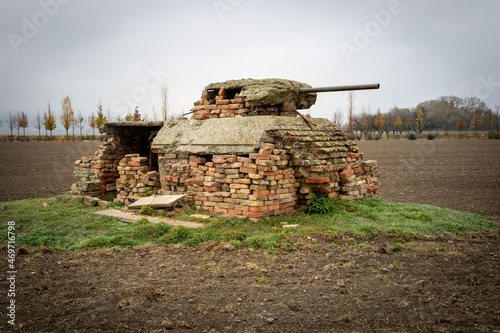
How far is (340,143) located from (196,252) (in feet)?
15.1

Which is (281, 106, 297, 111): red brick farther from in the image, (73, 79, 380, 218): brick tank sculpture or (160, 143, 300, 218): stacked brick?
(160, 143, 300, 218): stacked brick

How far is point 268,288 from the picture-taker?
4320 mm

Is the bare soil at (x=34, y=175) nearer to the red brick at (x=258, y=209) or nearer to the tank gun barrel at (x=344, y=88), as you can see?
the red brick at (x=258, y=209)

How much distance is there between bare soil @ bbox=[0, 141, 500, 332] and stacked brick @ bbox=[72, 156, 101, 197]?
15.3 feet

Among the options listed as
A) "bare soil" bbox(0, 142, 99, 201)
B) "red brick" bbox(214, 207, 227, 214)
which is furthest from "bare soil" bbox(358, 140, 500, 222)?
"bare soil" bbox(0, 142, 99, 201)

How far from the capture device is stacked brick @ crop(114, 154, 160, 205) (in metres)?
8.99

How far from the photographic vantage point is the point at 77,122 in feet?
180

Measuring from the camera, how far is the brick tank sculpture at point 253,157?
7.12 m

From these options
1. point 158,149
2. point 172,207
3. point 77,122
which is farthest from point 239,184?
point 77,122

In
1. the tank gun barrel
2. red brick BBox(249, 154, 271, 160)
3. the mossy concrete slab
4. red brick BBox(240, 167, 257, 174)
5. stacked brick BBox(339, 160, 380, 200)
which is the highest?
the tank gun barrel

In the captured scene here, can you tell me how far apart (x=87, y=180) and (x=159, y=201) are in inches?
146

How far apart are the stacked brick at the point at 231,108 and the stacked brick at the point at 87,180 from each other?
3.86 metres

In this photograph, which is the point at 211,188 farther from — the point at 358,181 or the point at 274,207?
the point at 358,181

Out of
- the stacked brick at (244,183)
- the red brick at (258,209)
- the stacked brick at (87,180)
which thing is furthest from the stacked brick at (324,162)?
the stacked brick at (87,180)
